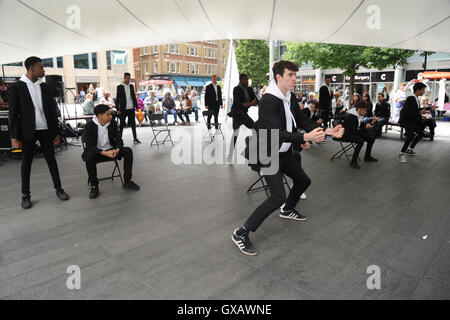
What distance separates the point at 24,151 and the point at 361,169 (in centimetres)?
617

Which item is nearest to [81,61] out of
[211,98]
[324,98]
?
[211,98]

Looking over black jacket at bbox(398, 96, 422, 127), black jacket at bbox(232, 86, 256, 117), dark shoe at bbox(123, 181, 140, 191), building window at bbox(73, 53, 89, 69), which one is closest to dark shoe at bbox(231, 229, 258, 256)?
dark shoe at bbox(123, 181, 140, 191)

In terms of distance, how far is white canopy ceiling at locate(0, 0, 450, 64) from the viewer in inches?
222

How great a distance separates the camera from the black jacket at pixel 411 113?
681 centimetres

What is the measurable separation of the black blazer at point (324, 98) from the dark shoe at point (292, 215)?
6.46 m

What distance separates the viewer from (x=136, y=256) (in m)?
2.91

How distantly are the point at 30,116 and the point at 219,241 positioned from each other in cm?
320

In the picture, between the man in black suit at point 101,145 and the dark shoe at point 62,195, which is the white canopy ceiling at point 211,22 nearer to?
the man in black suit at point 101,145

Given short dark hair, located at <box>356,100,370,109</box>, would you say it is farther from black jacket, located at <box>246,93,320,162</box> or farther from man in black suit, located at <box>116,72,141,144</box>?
man in black suit, located at <box>116,72,141,144</box>

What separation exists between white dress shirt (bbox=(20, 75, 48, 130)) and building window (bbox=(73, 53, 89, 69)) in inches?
1537

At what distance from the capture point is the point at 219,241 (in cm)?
321

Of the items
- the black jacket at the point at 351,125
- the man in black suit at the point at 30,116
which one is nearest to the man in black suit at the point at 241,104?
the black jacket at the point at 351,125

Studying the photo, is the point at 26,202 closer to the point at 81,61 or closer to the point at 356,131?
the point at 356,131
